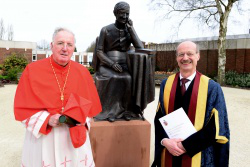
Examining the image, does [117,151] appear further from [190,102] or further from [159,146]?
[190,102]

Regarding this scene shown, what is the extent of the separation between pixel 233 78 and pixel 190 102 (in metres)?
13.3

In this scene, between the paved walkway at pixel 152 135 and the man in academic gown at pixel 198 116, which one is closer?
the man in academic gown at pixel 198 116

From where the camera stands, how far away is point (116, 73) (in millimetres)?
3074

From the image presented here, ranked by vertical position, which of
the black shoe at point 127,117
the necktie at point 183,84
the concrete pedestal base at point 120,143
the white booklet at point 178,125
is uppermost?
the necktie at point 183,84

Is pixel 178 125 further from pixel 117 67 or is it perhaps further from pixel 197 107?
pixel 117 67

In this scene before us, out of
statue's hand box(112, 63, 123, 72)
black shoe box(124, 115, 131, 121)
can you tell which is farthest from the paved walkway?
statue's hand box(112, 63, 123, 72)

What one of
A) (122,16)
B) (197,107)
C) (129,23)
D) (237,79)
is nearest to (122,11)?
(122,16)

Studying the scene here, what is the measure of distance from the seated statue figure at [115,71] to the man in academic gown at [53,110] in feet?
4.18

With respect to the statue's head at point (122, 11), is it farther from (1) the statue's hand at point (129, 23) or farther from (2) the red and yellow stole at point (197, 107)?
(2) the red and yellow stole at point (197, 107)

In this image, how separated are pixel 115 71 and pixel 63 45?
59.2 inches

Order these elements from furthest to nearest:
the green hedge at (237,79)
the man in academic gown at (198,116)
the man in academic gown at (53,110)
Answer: the green hedge at (237,79)
the man in academic gown at (198,116)
the man in academic gown at (53,110)

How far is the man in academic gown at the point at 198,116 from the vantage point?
173 cm

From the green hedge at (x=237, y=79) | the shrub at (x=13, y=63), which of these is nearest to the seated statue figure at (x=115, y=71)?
the green hedge at (x=237, y=79)

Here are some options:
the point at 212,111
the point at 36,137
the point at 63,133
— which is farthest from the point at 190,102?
the point at 36,137
